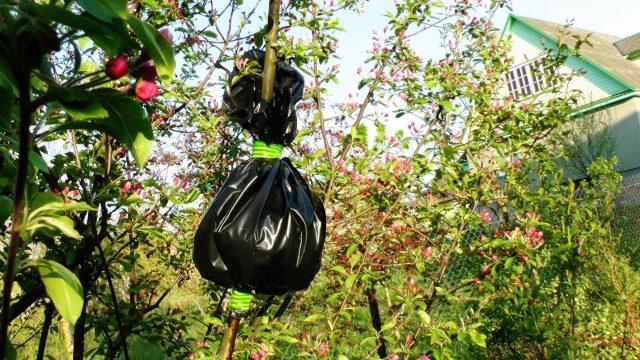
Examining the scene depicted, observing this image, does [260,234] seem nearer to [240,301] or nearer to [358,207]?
[240,301]

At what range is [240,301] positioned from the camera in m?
1.60

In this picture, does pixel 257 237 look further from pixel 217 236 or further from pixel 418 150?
pixel 418 150

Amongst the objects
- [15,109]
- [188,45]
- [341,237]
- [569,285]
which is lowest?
[569,285]

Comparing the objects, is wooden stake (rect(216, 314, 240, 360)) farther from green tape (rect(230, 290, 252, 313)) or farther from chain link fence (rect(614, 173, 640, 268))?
chain link fence (rect(614, 173, 640, 268))

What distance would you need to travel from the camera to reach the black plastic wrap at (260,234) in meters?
1.52

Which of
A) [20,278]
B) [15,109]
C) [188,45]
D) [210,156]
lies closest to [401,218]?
[210,156]

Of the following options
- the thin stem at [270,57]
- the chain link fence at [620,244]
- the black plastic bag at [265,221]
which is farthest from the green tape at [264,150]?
the chain link fence at [620,244]

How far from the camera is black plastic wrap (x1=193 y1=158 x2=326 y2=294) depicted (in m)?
1.52

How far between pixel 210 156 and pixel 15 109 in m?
2.37

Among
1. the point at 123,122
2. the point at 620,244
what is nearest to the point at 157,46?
the point at 123,122

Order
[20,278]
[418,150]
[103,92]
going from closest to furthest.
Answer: [103,92], [20,278], [418,150]

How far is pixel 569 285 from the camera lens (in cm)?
383

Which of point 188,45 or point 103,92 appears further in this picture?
point 188,45

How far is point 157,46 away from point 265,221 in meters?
1.03
